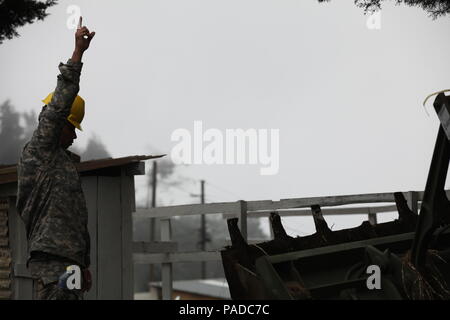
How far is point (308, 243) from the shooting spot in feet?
15.6

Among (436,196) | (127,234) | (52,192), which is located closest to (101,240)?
(127,234)

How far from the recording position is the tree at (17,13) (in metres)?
10.1

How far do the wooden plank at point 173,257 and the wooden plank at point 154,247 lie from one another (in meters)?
0.10

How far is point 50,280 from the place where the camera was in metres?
3.74

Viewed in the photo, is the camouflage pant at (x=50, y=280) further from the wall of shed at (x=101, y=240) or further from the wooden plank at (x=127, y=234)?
the wooden plank at (x=127, y=234)

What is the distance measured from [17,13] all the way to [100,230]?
195 inches

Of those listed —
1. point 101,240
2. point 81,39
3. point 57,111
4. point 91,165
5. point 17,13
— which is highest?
point 17,13

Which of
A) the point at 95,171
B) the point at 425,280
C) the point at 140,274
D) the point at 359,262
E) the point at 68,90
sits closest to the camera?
the point at 68,90

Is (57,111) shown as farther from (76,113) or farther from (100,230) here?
(100,230)

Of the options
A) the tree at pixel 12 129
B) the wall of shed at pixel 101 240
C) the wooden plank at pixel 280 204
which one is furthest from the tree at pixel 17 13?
the tree at pixel 12 129

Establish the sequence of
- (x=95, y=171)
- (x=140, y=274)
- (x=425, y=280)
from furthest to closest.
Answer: (x=140, y=274)
(x=95, y=171)
(x=425, y=280)
